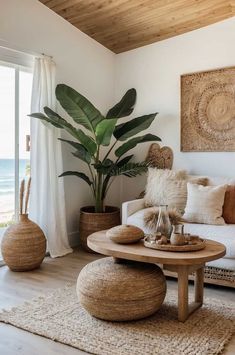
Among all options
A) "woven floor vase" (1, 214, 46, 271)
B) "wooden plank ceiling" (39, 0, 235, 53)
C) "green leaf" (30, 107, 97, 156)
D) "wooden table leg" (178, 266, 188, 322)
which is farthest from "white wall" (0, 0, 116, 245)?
"wooden table leg" (178, 266, 188, 322)

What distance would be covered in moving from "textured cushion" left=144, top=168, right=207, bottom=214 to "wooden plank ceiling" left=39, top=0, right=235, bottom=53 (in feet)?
5.64

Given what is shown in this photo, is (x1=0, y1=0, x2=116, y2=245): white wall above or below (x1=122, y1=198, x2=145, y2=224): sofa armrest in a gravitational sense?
above

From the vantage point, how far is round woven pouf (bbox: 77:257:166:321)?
2361 mm

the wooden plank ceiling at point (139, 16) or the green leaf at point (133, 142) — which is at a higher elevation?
the wooden plank ceiling at point (139, 16)

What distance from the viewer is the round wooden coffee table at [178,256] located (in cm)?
230

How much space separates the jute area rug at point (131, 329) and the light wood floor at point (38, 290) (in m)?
0.06

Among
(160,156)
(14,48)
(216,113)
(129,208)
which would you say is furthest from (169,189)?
(14,48)

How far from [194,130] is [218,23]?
1.25m

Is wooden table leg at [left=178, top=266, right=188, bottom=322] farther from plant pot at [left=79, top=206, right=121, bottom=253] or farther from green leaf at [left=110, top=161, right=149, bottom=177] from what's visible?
green leaf at [left=110, top=161, right=149, bottom=177]

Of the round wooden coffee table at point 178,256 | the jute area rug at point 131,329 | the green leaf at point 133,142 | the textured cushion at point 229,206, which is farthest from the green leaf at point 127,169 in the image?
the jute area rug at point 131,329

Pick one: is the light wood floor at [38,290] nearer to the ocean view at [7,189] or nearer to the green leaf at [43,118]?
the ocean view at [7,189]

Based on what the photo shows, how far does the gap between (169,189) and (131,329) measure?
1.90 metres

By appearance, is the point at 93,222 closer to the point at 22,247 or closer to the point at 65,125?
the point at 22,247

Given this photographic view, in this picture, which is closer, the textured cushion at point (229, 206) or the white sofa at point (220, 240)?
the white sofa at point (220, 240)
